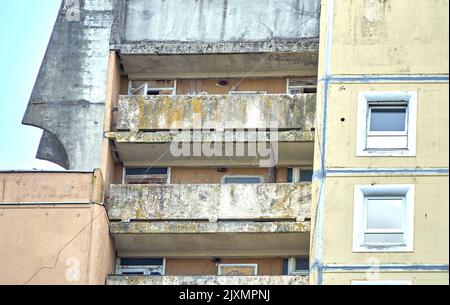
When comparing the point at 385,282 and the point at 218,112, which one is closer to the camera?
the point at 385,282

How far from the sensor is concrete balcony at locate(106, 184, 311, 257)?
156 feet

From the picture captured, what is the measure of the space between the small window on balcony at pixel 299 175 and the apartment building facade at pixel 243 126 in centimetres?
3

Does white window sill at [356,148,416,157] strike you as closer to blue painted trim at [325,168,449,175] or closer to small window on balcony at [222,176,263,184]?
blue painted trim at [325,168,449,175]

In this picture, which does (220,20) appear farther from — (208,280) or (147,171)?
(208,280)

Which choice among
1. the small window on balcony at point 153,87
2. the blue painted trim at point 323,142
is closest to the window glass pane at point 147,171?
the small window on balcony at point 153,87

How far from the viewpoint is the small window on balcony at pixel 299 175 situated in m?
48.9

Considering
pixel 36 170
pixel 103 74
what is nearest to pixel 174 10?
pixel 103 74

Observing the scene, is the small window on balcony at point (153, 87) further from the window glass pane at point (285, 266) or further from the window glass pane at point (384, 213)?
the window glass pane at point (384, 213)

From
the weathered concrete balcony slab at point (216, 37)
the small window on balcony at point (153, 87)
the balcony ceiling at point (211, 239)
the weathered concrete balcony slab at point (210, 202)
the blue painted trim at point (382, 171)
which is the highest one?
the weathered concrete balcony slab at point (216, 37)

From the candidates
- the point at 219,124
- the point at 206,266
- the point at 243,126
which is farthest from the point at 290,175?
the point at 206,266

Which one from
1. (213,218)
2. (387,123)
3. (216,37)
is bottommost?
(213,218)

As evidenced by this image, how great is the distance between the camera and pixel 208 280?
47.2 meters

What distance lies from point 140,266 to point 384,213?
25.4 feet
